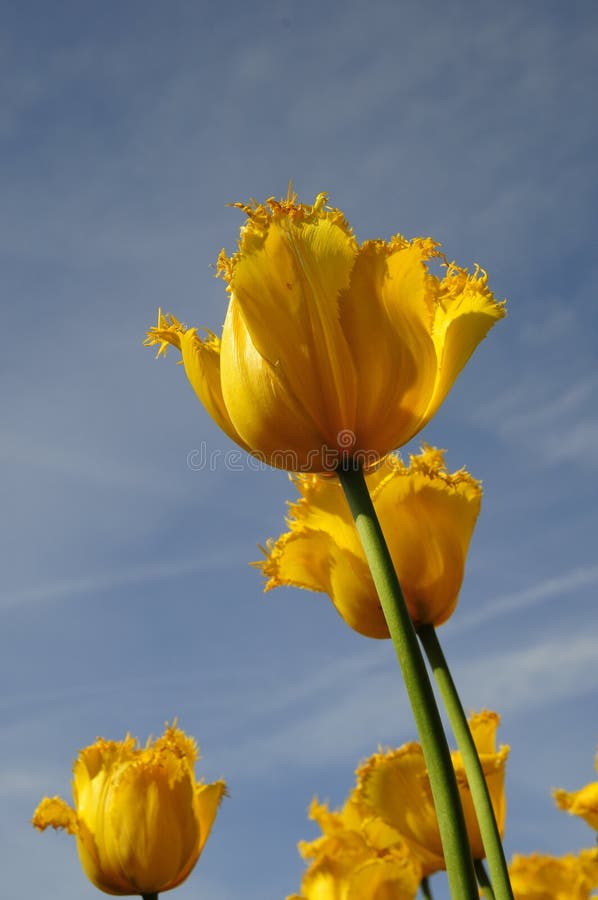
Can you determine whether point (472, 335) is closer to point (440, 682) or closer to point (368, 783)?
point (440, 682)

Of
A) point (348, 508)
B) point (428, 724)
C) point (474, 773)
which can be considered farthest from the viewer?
point (348, 508)

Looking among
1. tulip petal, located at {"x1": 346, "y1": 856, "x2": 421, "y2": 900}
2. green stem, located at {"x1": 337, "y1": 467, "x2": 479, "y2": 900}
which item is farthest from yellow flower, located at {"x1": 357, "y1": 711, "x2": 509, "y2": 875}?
green stem, located at {"x1": 337, "y1": 467, "x2": 479, "y2": 900}

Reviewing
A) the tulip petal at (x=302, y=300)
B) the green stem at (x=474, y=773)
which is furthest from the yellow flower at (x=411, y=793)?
the tulip petal at (x=302, y=300)

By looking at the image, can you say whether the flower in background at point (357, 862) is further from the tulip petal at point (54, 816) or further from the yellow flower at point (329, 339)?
the yellow flower at point (329, 339)

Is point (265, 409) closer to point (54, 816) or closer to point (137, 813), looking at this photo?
point (137, 813)

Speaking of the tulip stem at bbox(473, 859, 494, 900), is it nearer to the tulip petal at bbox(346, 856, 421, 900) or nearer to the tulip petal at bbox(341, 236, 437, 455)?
the tulip petal at bbox(346, 856, 421, 900)

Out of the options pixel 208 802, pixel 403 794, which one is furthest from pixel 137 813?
pixel 403 794
